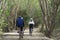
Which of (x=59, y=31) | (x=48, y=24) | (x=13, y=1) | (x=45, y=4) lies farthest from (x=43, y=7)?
(x=13, y=1)

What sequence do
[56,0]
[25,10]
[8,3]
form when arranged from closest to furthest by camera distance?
1. [56,0]
2. [8,3]
3. [25,10]

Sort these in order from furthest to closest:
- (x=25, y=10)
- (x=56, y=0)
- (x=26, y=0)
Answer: (x=25, y=10), (x=26, y=0), (x=56, y=0)

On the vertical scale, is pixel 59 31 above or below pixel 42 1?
below

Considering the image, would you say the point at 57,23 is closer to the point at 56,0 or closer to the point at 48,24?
the point at 48,24

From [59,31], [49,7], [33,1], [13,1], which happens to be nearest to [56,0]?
[49,7]

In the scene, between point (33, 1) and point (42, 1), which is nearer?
point (42, 1)

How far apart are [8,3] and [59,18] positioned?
7.13 metres

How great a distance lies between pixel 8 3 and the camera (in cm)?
2950

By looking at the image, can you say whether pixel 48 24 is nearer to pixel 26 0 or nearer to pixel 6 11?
pixel 6 11

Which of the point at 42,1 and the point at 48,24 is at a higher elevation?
the point at 42,1

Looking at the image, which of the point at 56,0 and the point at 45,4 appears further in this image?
the point at 45,4

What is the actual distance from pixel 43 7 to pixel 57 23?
13.8 ft

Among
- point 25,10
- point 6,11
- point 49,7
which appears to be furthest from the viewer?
point 25,10

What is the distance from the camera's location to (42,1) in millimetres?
23062
